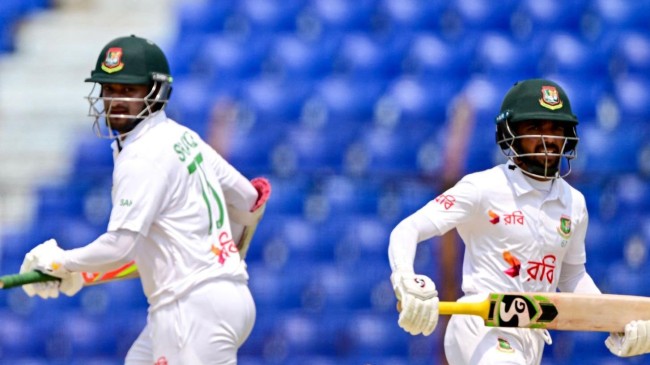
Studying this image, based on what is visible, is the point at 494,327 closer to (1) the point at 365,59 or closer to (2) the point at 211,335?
(2) the point at 211,335

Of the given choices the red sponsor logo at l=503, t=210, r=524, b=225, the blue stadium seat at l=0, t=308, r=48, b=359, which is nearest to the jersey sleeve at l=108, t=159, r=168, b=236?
the red sponsor logo at l=503, t=210, r=524, b=225

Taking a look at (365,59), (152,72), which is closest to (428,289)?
(152,72)

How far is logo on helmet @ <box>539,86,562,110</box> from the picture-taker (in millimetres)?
4578

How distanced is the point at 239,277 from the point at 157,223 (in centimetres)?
34

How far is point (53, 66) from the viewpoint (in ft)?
32.9

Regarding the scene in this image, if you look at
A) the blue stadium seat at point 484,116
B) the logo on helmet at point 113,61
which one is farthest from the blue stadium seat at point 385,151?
the logo on helmet at point 113,61

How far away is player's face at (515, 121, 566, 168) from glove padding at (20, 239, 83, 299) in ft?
5.26

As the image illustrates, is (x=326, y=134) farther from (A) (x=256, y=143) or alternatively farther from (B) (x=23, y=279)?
(B) (x=23, y=279)

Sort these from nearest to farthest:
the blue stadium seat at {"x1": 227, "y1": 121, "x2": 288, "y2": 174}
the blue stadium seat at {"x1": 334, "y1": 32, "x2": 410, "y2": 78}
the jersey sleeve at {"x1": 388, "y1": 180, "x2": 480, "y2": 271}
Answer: the jersey sleeve at {"x1": 388, "y1": 180, "x2": 480, "y2": 271} < the blue stadium seat at {"x1": 227, "y1": 121, "x2": 288, "y2": 174} < the blue stadium seat at {"x1": 334, "y1": 32, "x2": 410, "y2": 78}

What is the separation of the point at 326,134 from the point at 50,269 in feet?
12.9

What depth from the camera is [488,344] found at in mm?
4418

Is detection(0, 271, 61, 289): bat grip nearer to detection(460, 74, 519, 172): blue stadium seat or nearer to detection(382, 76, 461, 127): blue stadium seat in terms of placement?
detection(460, 74, 519, 172): blue stadium seat

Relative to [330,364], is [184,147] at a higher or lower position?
higher

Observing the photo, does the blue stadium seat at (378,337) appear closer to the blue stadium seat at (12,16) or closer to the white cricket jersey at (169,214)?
the white cricket jersey at (169,214)
